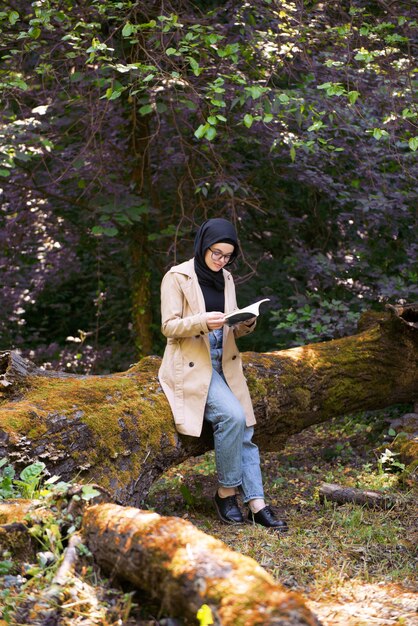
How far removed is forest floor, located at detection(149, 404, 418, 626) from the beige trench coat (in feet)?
2.34

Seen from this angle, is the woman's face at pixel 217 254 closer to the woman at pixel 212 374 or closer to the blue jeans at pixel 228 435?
the woman at pixel 212 374

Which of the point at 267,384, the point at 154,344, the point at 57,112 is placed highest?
the point at 57,112

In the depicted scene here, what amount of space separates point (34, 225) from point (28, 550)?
620 cm

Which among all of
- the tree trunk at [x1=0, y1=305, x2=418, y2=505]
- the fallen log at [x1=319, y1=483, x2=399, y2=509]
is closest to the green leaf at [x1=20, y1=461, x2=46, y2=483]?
the tree trunk at [x1=0, y1=305, x2=418, y2=505]

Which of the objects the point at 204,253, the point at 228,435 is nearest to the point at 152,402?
the point at 228,435

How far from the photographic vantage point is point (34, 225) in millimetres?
8453

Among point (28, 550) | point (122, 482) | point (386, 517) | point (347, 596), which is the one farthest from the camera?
point (386, 517)

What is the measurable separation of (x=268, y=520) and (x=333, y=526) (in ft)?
1.32

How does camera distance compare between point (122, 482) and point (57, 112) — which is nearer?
point (122, 482)

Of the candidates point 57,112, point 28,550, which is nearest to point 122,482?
Result: point 28,550

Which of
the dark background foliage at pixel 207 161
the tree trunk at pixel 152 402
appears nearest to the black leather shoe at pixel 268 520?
the tree trunk at pixel 152 402

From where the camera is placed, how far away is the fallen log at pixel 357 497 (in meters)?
4.51

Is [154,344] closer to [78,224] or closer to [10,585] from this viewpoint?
[78,224]

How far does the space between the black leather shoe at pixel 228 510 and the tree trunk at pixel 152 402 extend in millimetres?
357
